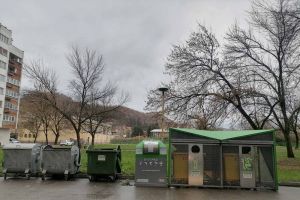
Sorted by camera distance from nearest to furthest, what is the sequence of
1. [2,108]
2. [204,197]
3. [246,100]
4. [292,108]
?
[204,197] < [246,100] < [292,108] < [2,108]

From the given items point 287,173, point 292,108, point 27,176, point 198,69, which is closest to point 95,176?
point 27,176

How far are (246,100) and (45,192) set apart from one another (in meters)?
14.4

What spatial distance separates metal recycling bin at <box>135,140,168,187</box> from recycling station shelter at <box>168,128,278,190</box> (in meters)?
0.25

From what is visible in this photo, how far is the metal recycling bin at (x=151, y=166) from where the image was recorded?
11844mm

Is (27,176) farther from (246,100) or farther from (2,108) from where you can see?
(2,108)

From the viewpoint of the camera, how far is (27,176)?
522 inches

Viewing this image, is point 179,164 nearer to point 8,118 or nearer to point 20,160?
point 20,160

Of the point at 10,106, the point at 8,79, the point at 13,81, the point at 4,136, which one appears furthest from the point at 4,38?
the point at 4,136

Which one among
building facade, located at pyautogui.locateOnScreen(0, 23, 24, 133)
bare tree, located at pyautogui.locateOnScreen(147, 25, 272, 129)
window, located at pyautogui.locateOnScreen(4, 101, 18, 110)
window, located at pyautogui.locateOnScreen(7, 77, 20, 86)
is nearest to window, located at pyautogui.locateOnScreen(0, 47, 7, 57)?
building facade, located at pyautogui.locateOnScreen(0, 23, 24, 133)

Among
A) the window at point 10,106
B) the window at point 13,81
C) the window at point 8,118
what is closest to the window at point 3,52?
the window at point 13,81

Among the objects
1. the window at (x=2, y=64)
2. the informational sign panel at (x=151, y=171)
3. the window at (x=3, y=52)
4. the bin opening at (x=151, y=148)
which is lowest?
the informational sign panel at (x=151, y=171)

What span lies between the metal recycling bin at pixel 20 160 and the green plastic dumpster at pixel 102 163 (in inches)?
88.2

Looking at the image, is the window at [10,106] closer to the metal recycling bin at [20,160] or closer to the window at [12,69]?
the window at [12,69]

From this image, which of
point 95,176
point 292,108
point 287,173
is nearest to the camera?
point 95,176
